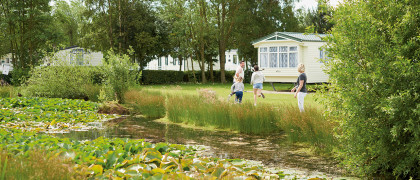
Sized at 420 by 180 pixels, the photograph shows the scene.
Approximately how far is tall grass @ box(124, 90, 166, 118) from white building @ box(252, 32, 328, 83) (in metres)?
12.4

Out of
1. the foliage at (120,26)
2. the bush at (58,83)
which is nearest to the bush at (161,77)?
the foliage at (120,26)

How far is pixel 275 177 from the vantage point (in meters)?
4.81

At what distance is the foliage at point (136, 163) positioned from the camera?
451 centimetres

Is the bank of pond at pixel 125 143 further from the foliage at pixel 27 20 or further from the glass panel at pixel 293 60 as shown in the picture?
the foliage at pixel 27 20

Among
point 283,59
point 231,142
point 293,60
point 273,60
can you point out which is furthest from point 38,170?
point 273,60

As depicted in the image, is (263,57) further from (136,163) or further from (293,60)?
(136,163)

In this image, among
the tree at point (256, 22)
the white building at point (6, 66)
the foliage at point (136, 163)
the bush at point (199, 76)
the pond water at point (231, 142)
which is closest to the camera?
the foliage at point (136, 163)

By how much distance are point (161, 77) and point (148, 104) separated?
2264 centimetres

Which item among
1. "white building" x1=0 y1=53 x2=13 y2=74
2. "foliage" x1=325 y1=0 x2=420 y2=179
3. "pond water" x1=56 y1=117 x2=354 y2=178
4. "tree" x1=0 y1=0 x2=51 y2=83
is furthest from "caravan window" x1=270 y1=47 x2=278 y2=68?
"foliage" x1=325 y1=0 x2=420 y2=179

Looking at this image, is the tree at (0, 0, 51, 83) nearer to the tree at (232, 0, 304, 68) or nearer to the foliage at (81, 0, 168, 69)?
the foliage at (81, 0, 168, 69)

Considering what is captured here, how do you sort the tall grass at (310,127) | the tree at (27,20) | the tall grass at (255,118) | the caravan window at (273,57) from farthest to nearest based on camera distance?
the tree at (27,20)
the caravan window at (273,57)
the tall grass at (255,118)
the tall grass at (310,127)

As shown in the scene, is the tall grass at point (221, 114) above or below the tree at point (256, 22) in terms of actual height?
below

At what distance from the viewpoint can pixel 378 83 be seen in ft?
15.7

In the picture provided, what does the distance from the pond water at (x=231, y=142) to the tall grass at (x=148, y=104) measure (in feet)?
3.42
